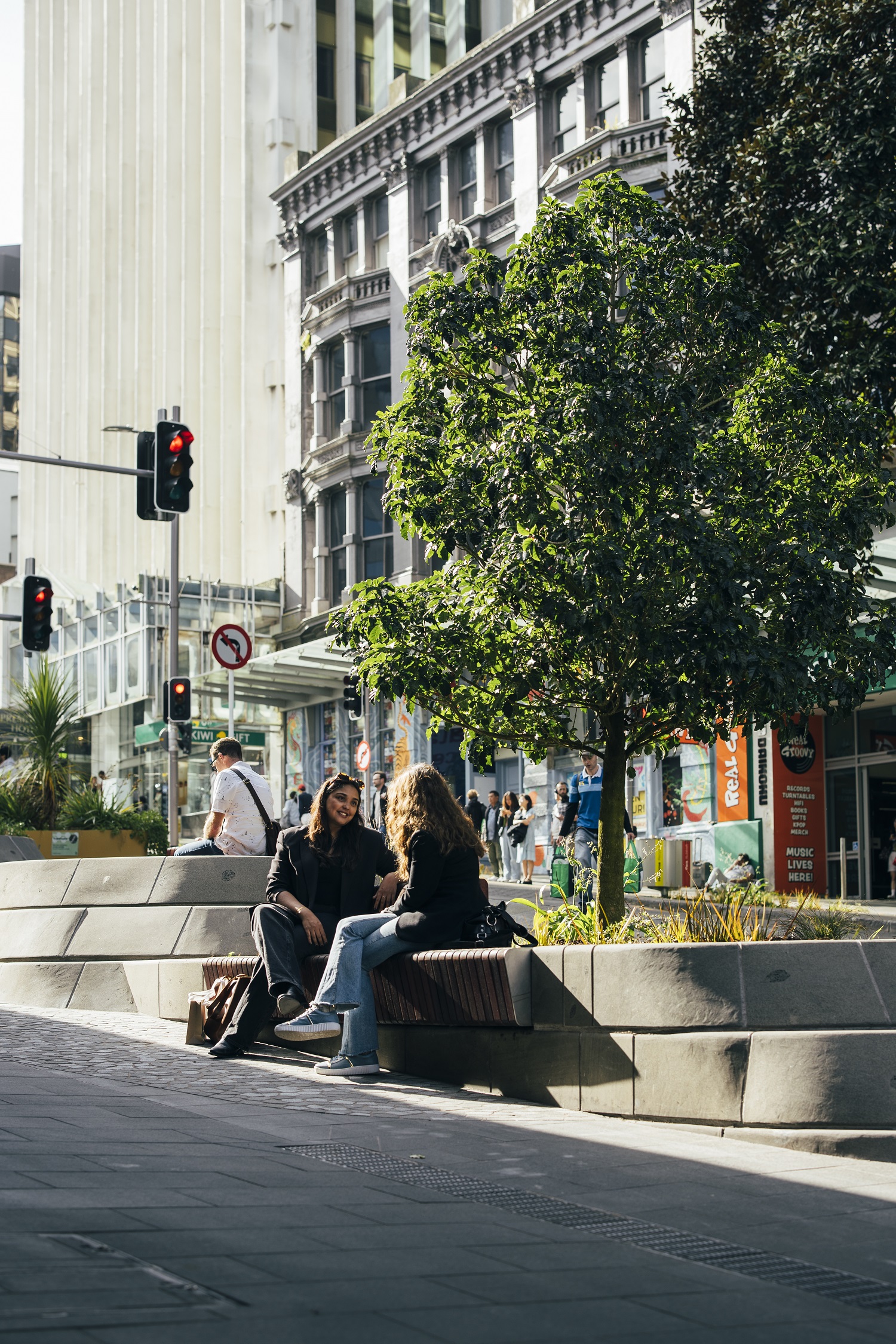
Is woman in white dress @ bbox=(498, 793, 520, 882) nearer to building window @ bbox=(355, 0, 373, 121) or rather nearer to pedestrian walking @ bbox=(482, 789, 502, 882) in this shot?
pedestrian walking @ bbox=(482, 789, 502, 882)

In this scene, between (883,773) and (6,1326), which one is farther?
(883,773)

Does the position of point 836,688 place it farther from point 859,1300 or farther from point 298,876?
point 859,1300

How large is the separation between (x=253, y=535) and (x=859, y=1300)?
44049mm

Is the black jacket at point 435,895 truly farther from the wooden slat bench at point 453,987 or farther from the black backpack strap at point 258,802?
the black backpack strap at point 258,802

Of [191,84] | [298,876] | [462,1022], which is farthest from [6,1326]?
[191,84]

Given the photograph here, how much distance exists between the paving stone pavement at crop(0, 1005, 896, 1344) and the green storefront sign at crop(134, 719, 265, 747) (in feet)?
78.3

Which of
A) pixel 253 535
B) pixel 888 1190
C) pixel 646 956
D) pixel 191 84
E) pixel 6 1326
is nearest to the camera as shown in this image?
pixel 6 1326

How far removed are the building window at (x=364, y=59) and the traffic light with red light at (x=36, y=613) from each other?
29979 millimetres

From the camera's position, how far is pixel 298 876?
8.64 metres

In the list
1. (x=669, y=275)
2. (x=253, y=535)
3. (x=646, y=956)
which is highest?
(x=253, y=535)

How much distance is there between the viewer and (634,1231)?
4.71 metres

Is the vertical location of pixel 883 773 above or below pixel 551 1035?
above

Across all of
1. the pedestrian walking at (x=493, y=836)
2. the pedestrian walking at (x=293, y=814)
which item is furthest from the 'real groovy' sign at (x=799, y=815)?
the pedestrian walking at (x=293, y=814)

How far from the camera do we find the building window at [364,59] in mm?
46219
